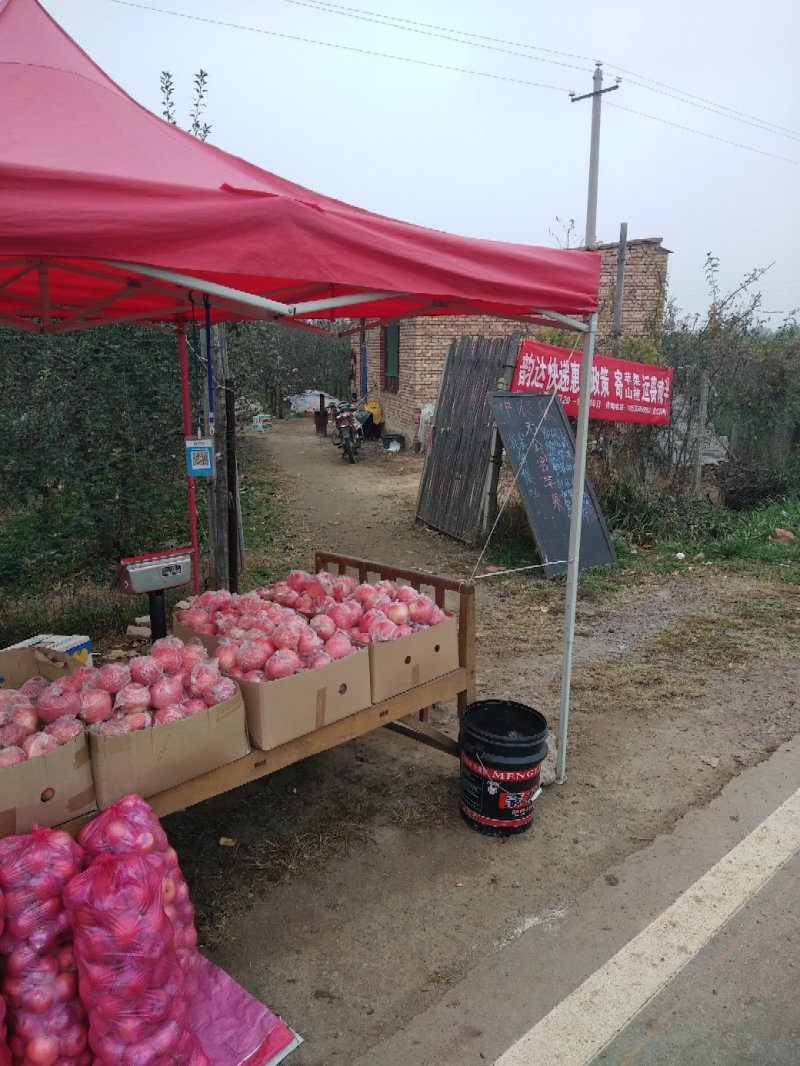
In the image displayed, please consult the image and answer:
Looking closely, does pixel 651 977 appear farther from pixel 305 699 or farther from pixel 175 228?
pixel 175 228

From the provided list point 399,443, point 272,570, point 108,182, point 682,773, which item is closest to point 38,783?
point 108,182

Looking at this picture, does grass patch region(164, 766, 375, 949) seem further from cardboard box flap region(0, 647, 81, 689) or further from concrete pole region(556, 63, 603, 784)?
concrete pole region(556, 63, 603, 784)

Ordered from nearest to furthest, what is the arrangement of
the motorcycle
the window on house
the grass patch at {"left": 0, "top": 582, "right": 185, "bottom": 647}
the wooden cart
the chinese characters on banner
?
1. the wooden cart
2. the grass patch at {"left": 0, "top": 582, "right": 185, "bottom": 647}
3. the chinese characters on banner
4. the motorcycle
5. the window on house

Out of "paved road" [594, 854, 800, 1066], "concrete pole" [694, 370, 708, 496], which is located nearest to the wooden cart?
"paved road" [594, 854, 800, 1066]

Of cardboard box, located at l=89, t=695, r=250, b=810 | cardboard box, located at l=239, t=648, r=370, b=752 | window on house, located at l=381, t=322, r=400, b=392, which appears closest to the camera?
cardboard box, located at l=89, t=695, r=250, b=810

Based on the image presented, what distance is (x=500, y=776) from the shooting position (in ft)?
10.6

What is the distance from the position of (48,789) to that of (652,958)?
7.03 feet

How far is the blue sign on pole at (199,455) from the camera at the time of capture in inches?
170

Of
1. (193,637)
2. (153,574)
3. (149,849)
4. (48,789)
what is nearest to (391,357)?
(153,574)

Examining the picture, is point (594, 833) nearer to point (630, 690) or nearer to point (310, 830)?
point (310, 830)

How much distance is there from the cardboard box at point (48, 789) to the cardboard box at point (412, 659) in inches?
47.5

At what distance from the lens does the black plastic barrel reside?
321 centimetres

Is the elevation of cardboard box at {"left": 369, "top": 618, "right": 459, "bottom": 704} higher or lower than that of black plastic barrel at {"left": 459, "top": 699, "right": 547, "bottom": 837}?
higher

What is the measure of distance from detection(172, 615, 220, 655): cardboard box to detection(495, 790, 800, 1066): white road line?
1876 millimetres
